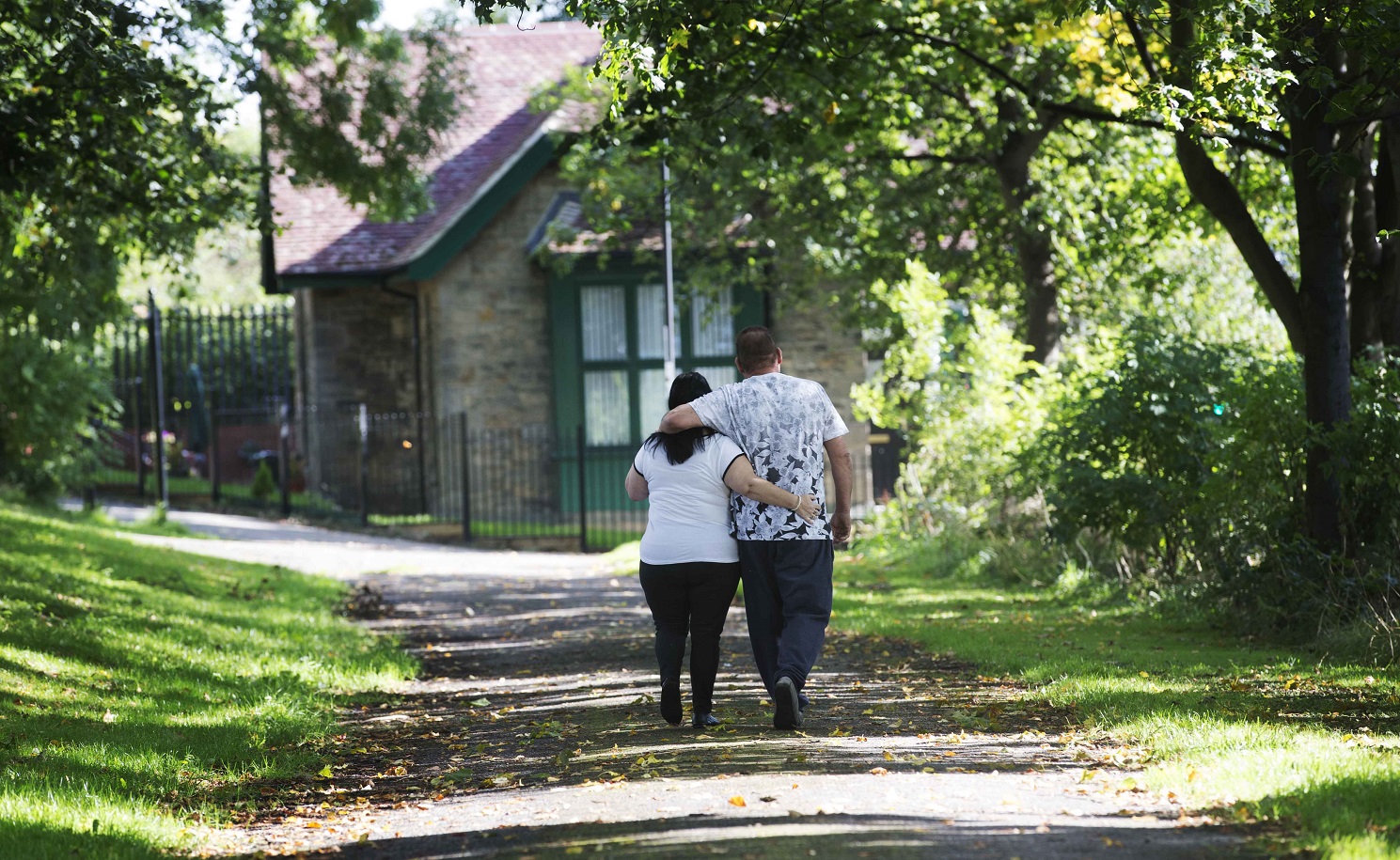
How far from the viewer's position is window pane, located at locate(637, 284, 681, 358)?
75.4 feet

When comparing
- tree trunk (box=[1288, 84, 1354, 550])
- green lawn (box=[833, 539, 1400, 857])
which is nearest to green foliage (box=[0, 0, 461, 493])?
green lawn (box=[833, 539, 1400, 857])

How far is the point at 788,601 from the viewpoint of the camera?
262 inches

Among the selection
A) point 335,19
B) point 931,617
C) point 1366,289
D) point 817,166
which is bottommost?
point 931,617

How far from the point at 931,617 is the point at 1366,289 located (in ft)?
12.8

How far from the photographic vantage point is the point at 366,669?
931cm

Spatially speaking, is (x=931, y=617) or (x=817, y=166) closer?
(x=931, y=617)

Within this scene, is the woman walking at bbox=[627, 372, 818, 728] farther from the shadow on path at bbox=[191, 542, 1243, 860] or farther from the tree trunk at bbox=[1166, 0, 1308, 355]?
the tree trunk at bbox=[1166, 0, 1308, 355]

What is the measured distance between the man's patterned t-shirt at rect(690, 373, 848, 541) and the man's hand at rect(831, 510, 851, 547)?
0.06 m

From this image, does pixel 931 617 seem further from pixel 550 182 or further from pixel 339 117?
pixel 550 182

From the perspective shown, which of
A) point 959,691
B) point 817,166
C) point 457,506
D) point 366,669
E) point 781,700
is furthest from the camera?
point 457,506

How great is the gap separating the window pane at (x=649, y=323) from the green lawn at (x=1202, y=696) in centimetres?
1027

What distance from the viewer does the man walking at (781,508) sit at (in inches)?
261

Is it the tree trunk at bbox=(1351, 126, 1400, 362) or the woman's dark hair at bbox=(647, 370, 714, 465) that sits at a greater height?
the tree trunk at bbox=(1351, 126, 1400, 362)

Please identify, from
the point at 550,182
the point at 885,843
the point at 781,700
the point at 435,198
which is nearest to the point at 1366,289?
the point at 781,700
